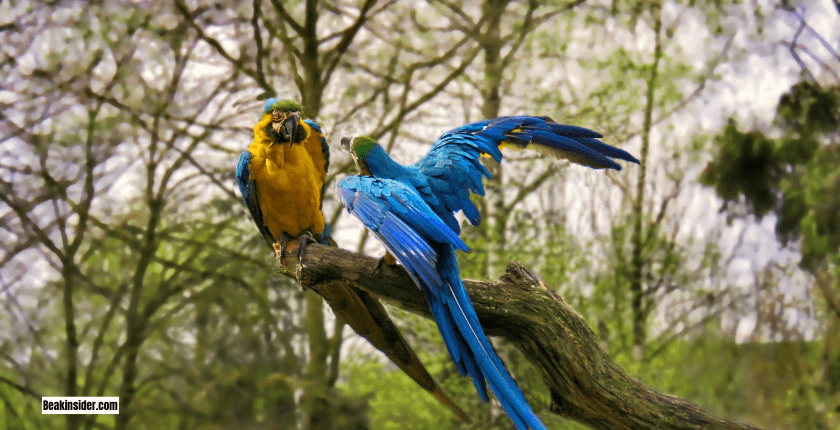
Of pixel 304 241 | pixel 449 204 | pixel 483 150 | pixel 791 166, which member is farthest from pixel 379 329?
pixel 791 166

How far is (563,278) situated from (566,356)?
42.6 inches

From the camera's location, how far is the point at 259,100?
1929 millimetres

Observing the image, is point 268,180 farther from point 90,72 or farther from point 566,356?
point 90,72

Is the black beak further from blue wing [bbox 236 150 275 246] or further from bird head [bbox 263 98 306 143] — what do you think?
blue wing [bbox 236 150 275 246]

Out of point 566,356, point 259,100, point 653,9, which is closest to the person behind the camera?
point 566,356

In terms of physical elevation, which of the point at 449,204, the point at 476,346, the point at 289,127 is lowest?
the point at 476,346

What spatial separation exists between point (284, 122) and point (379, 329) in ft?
1.70

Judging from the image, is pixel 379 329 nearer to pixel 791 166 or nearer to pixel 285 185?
pixel 285 185

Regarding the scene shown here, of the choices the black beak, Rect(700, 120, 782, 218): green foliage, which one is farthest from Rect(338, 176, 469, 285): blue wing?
Rect(700, 120, 782, 218): green foliage

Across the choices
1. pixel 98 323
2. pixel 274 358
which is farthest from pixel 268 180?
pixel 98 323

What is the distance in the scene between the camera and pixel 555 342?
114 cm

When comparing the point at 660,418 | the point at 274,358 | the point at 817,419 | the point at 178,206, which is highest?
the point at 178,206

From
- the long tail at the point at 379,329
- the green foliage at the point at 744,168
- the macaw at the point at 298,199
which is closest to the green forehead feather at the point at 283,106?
the macaw at the point at 298,199

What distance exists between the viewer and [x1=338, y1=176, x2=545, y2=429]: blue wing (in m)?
0.89
